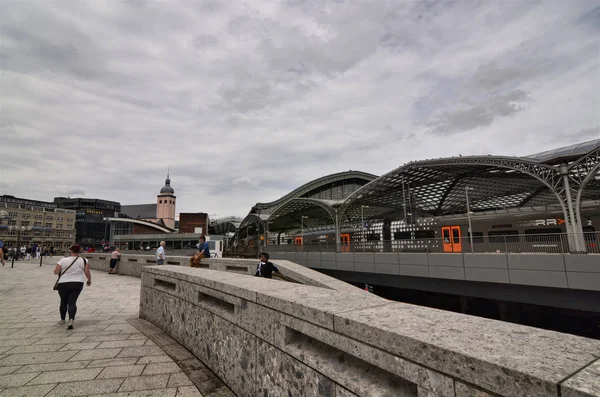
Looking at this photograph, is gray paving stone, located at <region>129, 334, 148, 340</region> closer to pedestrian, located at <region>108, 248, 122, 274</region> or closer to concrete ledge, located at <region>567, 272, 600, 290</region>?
pedestrian, located at <region>108, 248, 122, 274</region>

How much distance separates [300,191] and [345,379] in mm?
59342

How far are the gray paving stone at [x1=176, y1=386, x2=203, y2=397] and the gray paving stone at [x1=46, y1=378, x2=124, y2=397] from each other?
72cm

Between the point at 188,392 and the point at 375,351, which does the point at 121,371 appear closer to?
the point at 188,392

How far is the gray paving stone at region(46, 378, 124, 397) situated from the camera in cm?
335

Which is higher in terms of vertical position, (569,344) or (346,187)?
(346,187)

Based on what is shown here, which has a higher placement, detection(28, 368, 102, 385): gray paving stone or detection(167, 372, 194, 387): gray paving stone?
detection(28, 368, 102, 385): gray paving stone

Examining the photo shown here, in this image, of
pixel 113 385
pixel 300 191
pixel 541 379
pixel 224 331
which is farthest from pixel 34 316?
pixel 300 191

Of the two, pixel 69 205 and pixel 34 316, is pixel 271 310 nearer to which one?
pixel 34 316

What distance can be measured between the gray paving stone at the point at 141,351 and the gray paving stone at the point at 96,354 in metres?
0.11

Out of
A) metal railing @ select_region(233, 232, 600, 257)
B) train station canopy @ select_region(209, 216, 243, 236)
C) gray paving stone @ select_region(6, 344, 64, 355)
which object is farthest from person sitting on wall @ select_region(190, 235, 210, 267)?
train station canopy @ select_region(209, 216, 243, 236)

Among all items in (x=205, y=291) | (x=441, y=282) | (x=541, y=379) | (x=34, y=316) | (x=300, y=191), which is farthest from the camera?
(x=300, y=191)

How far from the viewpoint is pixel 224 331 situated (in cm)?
373

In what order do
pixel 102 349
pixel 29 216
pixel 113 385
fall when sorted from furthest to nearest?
1. pixel 29 216
2. pixel 102 349
3. pixel 113 385

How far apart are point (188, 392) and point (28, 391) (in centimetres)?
173
